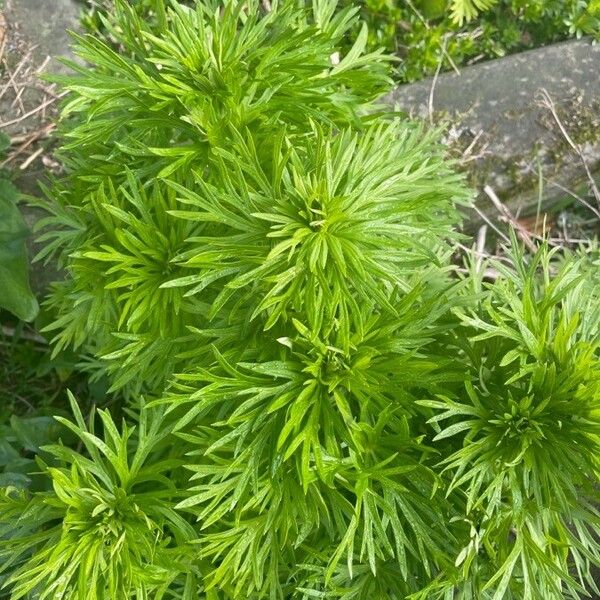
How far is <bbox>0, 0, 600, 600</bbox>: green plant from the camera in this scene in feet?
3.54

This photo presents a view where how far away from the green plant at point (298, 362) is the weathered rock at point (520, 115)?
91 cm

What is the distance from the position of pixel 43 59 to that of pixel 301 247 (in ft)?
5.93

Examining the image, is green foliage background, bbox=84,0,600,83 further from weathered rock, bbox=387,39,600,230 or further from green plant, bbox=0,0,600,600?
green plant, bbox=0,0,600,600

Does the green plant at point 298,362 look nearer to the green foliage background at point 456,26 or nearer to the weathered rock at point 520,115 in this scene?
the weathered rock at point 520,115

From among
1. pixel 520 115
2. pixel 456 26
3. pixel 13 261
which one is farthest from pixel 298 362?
pixel 456 26

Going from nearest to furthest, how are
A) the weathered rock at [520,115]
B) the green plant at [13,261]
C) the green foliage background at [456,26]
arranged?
the green plant at [13,261] → the weathered rock at [520,115] → the green foliage background at [456,26]

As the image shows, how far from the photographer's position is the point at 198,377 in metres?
1.10

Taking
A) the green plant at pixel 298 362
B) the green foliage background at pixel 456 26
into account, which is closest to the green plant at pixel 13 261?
the green plant at pixel 298 362

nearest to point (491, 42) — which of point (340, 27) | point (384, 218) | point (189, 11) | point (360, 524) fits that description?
point (340, 27)

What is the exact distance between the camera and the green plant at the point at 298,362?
Answer: 1.08 metres

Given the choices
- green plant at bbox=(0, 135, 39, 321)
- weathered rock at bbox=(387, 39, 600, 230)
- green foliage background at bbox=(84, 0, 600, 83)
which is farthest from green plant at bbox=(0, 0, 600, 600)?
green foliage background at bbox=(84, 0, 600, 83)

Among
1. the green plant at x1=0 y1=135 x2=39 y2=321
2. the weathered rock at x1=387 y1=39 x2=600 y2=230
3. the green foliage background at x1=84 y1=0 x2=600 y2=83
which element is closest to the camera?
the green plant at x1=0 y1=135 x2=39 y2=321

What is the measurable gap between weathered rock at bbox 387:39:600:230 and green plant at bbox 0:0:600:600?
3.00 feet

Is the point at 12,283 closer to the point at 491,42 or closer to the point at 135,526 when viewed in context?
the point at 135,526
